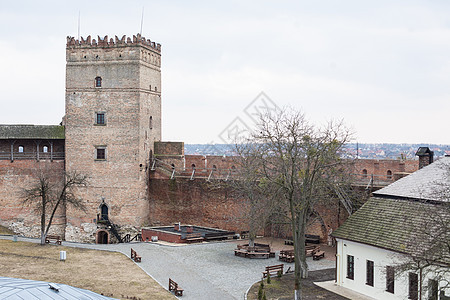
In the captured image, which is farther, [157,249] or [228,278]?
[157,249]

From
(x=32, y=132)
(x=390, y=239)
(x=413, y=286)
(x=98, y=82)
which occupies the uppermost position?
(x=98, y=82)

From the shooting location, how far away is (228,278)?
2394cm

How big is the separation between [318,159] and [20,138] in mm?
22350

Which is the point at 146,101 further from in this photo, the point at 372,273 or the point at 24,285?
the point at 24,285

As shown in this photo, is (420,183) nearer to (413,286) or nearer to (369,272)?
(369,272)

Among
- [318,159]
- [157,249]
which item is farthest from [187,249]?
[318,159]

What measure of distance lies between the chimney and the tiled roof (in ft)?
10.00

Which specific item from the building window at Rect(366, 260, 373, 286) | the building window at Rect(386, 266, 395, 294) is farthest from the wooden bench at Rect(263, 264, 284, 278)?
the building window at Rect(386, 266, 395, 294)

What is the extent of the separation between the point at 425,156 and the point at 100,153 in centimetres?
2081

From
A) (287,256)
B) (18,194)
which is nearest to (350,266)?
(287,256)

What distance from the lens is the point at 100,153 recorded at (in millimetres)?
36438

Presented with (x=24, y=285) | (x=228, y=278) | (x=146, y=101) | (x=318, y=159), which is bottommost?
(x=228, y=278)

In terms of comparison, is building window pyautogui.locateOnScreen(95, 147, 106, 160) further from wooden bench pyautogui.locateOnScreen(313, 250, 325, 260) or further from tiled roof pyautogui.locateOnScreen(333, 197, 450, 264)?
tiled roof pyautogui.locateOnScreen(333, 197, 450, 264)

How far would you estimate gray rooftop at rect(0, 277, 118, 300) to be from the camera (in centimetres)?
1237
